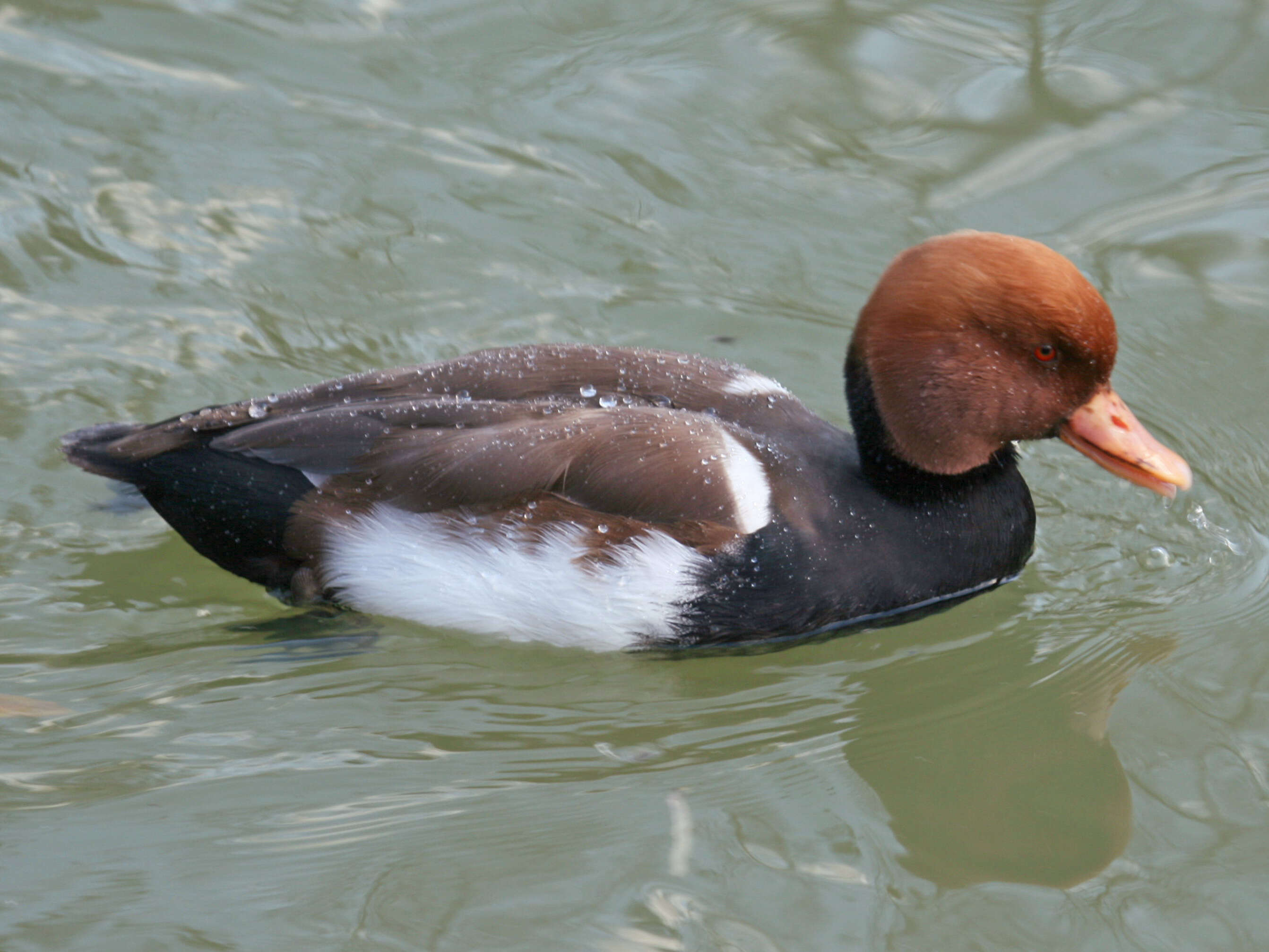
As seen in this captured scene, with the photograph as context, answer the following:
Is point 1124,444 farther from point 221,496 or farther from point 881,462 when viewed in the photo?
point 221,496

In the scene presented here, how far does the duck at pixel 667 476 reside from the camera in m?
3.85

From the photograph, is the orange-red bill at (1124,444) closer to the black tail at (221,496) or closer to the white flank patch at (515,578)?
the white flank patch at (515,578)

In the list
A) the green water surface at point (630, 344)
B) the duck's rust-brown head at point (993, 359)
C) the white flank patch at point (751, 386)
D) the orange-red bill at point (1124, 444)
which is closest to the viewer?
the green water surface at point (630, 344)

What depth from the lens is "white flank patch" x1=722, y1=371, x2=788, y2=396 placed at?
4305 mm

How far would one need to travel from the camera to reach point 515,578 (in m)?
3.93

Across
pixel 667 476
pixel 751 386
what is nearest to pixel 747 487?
pixel 667 476

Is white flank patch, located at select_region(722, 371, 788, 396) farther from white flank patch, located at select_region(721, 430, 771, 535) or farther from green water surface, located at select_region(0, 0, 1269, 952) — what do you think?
green water surface, located at select_region(0, 0, 1269, 952)

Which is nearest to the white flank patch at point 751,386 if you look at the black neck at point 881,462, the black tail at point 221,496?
the black neck at point 881,462

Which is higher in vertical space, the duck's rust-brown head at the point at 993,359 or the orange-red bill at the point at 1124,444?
the duck's rust-brown head at the point at 993,359

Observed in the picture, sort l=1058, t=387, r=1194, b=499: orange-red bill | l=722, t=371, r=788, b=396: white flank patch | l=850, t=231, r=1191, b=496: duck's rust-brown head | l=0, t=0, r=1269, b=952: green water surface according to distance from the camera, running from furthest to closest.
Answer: l=722, t=371, r=788, b=396: white flank patch < l=1058, t=387, r=1194, b=499: orange-red bill < l=850, t=231, r=1191, b=496: duck's rust-brown head < l=0, t=0, r=1269, b=952: green water surface

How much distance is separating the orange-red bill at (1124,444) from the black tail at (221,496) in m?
2.08

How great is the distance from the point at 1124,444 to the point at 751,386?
1.06 metres

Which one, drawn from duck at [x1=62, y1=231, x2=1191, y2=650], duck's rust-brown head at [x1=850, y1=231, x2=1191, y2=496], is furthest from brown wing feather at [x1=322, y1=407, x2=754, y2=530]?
duck's rust-brown head at [x1=850, y1=231, x2=1191, y2=496]

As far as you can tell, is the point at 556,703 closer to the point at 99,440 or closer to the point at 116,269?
the point at 99,440
